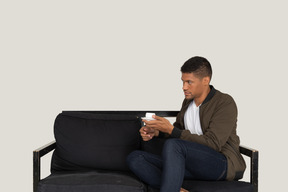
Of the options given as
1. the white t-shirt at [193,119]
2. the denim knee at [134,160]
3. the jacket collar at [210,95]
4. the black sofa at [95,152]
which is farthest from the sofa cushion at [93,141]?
the jacket collar at [210,95]

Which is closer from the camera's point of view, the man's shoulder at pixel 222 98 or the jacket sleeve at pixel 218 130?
the jacket sleeve at pixel 218 130

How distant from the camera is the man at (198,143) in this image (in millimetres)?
2869

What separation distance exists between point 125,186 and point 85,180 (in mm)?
343

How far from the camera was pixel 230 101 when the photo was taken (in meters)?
3.23

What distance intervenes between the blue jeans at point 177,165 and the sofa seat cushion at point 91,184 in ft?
0.40

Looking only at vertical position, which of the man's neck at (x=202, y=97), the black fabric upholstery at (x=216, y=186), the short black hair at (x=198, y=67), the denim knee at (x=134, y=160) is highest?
the short black hair at (x=198, y=67)

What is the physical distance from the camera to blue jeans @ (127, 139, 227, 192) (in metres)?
2.82

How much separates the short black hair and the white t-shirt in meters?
0.34

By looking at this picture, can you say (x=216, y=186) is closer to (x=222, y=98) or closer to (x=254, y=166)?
(x=254, y=166)

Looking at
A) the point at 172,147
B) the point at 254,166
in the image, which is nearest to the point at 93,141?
the point at 172,147

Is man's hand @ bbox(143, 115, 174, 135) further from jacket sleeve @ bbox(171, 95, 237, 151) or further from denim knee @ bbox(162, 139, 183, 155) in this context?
denim knee @ bbox(162, 139, 183, 155)

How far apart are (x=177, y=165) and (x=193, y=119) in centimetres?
71

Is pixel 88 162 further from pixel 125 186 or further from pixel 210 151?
pixel 210 151

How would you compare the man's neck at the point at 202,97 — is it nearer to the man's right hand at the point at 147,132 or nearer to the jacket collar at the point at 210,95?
the jacket collar at the point at 210,95
